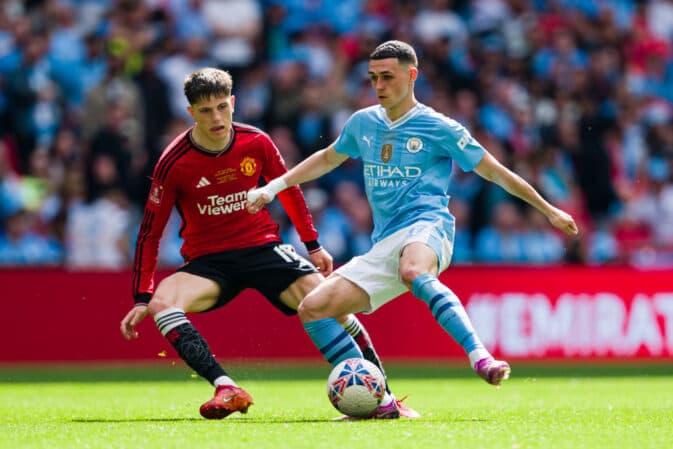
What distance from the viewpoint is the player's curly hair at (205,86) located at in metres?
7.18

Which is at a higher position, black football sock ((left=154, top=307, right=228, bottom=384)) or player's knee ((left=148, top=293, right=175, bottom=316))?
player's knee ((left=148, top=293, right=175, bottom=316))

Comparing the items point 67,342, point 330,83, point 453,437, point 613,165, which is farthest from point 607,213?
point 453,437

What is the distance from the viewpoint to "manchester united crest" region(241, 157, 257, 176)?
7.57m

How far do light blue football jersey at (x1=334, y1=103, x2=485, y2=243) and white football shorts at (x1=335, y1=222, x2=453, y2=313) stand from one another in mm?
61

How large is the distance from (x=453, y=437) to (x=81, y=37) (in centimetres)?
1000

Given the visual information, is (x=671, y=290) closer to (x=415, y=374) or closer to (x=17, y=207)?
(x=415, y=374)

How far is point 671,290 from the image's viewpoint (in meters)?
12.7

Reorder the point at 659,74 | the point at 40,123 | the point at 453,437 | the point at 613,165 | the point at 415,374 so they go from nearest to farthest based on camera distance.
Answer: the point at 453,437 → the point at 415,374 → the point at 40,123 → the point at 613,165 → the point at 659,74

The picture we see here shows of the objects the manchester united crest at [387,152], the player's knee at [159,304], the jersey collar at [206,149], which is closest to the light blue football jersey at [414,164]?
the manchester united crest at [387,152]

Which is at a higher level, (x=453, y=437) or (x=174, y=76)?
(x=174, y=76)

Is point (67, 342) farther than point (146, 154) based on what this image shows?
No

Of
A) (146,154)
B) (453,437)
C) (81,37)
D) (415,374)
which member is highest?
(81,37)

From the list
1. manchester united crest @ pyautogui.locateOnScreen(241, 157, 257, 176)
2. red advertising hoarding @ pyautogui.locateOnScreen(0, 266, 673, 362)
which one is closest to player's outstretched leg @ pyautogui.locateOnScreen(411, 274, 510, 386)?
manchester united crest @ pyautogui.locateOnScreen(241, 157, 257, 176)

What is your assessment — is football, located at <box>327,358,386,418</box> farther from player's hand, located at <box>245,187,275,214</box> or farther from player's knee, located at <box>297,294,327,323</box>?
player's hand, located at <box>245,187,275,214</box>
